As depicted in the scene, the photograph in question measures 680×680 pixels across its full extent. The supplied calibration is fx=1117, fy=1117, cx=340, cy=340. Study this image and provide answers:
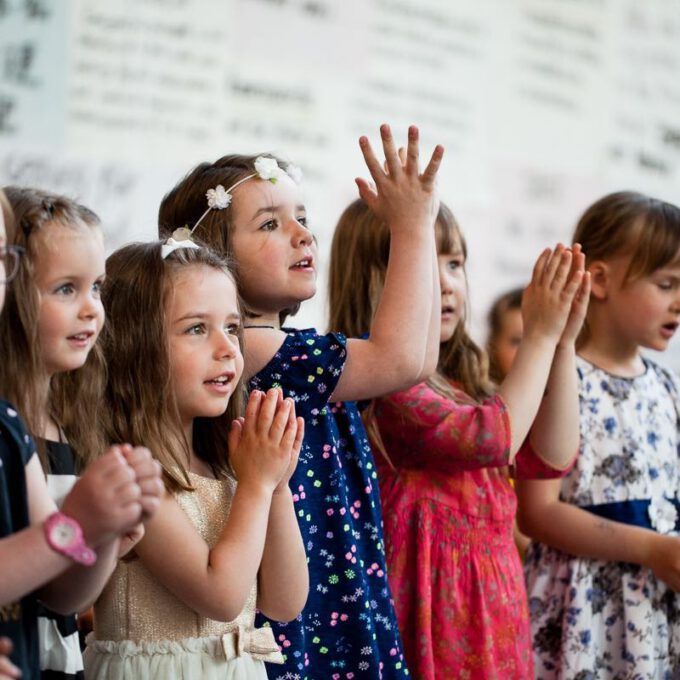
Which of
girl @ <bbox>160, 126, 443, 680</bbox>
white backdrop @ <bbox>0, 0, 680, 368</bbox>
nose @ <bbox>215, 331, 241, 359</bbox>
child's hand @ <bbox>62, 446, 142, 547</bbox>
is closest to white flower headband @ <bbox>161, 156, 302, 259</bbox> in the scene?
girl @ <bbox>160, 126, 443, 680</bbox>

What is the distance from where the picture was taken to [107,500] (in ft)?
3.61

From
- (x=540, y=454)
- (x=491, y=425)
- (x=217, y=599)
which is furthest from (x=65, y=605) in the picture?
(x=540, y=454)

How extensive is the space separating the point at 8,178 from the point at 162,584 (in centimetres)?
152

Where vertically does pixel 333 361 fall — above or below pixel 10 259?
below

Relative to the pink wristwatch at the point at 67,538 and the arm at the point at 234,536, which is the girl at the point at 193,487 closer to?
the arm at the point at 234,536

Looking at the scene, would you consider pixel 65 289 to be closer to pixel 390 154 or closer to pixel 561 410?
pixel 390 154

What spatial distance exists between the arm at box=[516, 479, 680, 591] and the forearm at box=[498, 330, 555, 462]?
27cm

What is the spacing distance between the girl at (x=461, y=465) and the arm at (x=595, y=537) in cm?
11

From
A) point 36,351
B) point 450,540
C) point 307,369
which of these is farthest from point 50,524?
point 450,540

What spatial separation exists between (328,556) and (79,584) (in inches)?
25.1

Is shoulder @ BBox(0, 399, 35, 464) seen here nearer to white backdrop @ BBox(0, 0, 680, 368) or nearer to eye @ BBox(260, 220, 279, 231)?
eye @ BBox(260, 220, 279, 231)

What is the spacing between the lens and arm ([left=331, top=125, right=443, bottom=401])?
176 centimetres

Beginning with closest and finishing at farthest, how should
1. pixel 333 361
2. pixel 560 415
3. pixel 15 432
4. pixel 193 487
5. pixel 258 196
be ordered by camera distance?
1. pixel 15 432
2. pixel 193 487
3. pixel 333 361
4. pixel 258 196
5. pixel 560 415

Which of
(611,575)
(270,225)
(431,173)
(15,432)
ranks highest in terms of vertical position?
(431,173)
